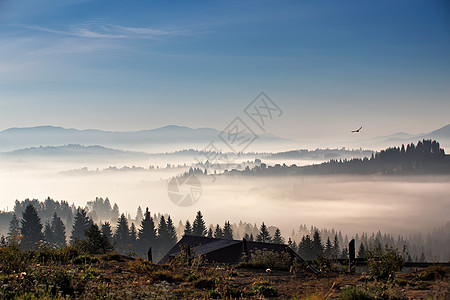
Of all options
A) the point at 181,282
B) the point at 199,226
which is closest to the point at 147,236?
the point at 199,226

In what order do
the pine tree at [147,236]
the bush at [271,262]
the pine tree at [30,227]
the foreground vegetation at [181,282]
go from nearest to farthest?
the foreground vegetation at [181,282] → the bush at [271,262] → the pine tree at [30,227] → the pine tree at [147,236]

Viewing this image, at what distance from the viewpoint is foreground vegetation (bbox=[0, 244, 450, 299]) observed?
7676mm

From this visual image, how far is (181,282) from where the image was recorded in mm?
10164

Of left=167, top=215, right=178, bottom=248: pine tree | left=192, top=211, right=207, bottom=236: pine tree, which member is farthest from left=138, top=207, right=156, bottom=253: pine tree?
left=192, top=211, right=207, bottom=236: pine tree

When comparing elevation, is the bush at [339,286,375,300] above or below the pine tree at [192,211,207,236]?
above

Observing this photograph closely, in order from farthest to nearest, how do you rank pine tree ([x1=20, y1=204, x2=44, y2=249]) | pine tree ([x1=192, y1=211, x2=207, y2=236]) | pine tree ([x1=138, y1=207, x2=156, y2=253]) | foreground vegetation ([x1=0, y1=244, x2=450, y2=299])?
pine tree ([x1=138, y1=207, x2=156, y2=253]), pine tree ([x1=192, y1=211, x2=207, y2=236]), pine tree ([x1=20, y1=204, x2=44, y2=249]), foreground vegetation ([x1=0, y1=244, x2=450, y2=299])

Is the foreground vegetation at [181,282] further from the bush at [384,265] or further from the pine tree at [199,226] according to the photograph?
the pine tree at [199,226]

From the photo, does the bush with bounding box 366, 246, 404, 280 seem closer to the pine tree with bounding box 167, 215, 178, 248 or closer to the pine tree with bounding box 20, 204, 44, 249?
the pine tree with bounding box 20, 204, 44, 249

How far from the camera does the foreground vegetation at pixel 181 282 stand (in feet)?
25.2

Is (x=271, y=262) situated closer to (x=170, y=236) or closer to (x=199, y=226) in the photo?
(x=199, y=226)

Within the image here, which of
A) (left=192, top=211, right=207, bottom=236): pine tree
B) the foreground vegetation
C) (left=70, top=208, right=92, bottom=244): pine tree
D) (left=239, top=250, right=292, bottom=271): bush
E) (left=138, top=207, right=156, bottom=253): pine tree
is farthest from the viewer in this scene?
(left=138, top=207, right=156, bottom=253): pine tree

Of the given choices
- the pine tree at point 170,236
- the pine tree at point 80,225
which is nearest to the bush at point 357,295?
the pine tree at point 80,225

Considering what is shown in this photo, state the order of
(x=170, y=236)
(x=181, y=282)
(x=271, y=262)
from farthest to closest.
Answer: (x=170, y=236) → (x=271, y=262) → (x=181, y=282)

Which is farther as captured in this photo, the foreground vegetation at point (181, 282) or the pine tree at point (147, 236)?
the pine tree at point (147, 236)
